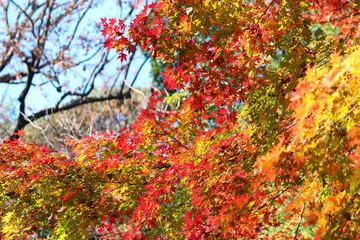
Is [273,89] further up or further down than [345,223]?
further up

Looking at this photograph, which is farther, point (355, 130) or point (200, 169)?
point (200, 169)

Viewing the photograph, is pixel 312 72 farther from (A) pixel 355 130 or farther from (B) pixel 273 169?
A: (B) pixel 273 169

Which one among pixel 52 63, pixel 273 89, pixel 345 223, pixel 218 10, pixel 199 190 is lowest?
pixel 345 223

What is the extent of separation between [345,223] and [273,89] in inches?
68.1

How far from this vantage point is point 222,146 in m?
4.07

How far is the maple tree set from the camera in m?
2.36

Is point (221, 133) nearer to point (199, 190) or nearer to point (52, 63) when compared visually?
point (199, 190)

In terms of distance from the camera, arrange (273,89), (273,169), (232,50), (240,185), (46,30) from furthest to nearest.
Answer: (46,30) → (232,50) → (273,89) → (240,185) → (273,169)

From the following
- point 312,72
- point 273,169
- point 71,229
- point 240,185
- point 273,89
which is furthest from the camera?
point 71,229

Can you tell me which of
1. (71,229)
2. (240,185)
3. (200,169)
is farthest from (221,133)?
(71,229)

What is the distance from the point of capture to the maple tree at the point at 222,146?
2355mm

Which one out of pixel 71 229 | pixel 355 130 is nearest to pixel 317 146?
pixel 355 130

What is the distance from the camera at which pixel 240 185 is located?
11.8 ft

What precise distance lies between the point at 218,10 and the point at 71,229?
3249 millimetres
